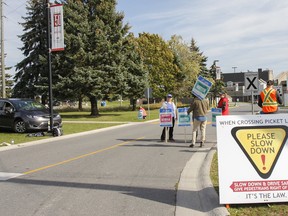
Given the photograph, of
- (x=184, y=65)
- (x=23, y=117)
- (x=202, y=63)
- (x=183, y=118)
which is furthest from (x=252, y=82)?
(x=202, y=63)

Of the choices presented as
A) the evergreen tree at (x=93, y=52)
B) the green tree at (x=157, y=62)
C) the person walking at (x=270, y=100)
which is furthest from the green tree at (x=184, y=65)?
the person walking at (x=270, y=100)

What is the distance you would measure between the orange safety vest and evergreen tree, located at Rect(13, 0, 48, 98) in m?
36.8

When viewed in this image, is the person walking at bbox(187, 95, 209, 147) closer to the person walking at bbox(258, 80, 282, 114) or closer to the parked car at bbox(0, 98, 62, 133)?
the person walking at bbox(258, 80, 282, 114)

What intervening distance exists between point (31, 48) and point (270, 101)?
4042cm

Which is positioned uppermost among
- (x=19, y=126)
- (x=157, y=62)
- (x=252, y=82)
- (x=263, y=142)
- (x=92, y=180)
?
(x=157, y=62)

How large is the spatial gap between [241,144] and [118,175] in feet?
11.9

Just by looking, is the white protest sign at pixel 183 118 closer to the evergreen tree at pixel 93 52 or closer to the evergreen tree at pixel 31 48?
the evergreen tree at pixel 93 52

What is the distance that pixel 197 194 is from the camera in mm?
6285

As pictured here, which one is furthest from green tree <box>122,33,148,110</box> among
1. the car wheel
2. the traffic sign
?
the traffic sign

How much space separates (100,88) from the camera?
33.4 meters

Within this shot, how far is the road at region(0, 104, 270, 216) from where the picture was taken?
19.0 ft

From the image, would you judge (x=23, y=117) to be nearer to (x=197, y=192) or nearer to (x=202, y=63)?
(x=197, y=192)

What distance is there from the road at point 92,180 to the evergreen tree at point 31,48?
33121 mm

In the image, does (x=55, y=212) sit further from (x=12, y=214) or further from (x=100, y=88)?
(x=100, y=88)
